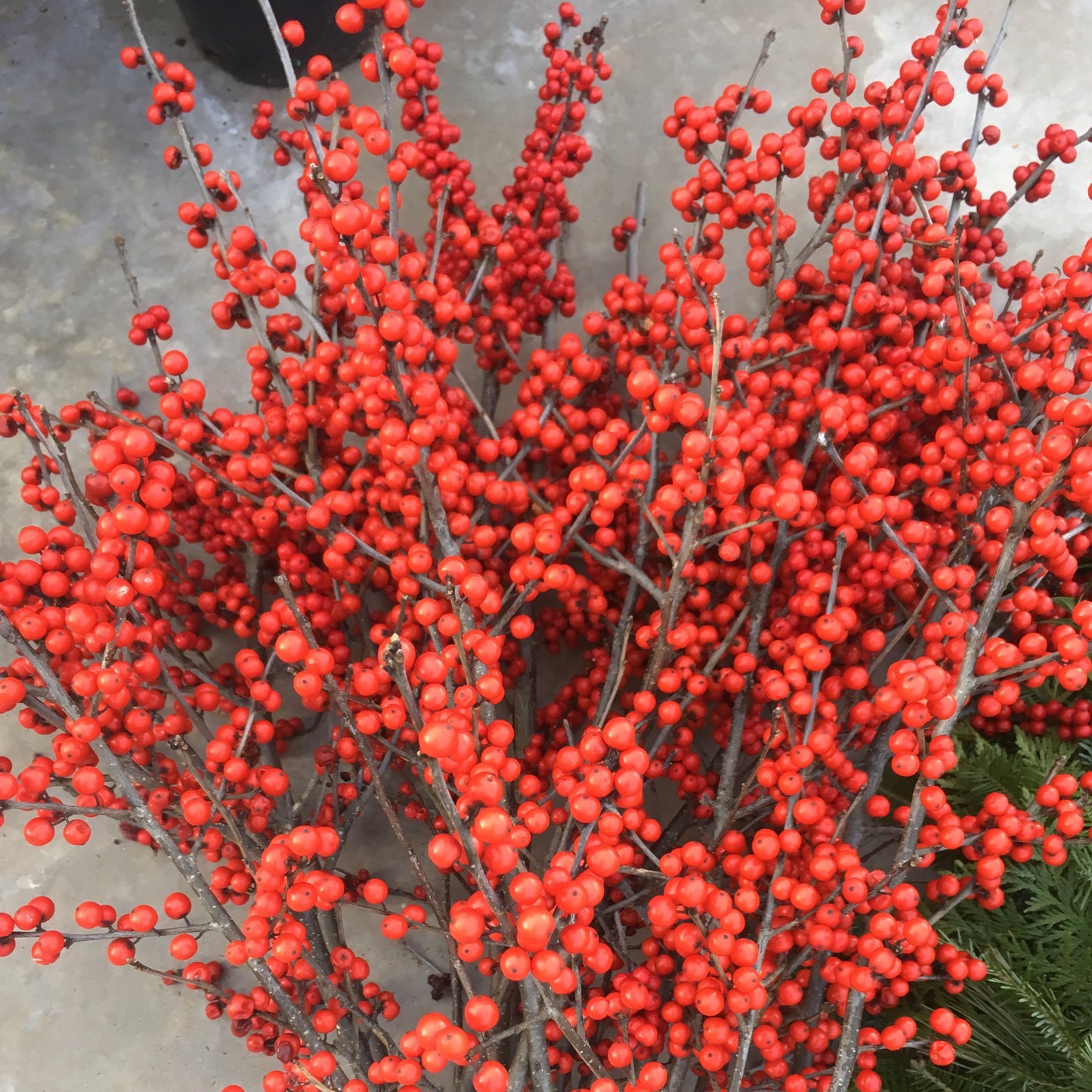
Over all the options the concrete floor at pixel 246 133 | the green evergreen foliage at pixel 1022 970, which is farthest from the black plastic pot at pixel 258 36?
the green evergreen foliage at pixel 1022 970

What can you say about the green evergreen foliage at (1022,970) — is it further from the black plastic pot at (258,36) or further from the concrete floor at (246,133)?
the black plastic pot at (258,36)

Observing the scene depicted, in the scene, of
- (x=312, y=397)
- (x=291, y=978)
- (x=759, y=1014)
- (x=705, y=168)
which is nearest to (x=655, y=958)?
(x=759, y=1014)

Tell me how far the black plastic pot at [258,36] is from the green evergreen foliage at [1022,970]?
1780 millimetres

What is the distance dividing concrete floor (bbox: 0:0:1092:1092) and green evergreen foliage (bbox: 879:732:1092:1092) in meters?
0.92

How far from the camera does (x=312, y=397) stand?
3.76 ft

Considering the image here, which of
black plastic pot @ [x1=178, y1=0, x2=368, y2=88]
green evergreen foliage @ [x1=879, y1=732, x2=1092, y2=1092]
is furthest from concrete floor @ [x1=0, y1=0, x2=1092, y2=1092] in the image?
green evergreen foliage @ [x1=879, y1=732, x2=1092, y2=1092]

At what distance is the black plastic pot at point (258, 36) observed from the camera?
5.43 feet

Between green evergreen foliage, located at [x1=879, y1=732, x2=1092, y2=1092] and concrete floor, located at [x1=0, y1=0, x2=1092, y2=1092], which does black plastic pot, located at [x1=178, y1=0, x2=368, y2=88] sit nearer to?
concrete floor, located at [x1=0, y1=0, x2=1092, y2=1092]

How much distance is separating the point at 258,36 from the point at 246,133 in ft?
0.60

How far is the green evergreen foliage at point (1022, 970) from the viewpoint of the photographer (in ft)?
3.21

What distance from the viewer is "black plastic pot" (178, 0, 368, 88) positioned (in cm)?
165

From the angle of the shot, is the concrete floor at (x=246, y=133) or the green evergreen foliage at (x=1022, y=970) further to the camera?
the concrete floor at (x=246, y=133)

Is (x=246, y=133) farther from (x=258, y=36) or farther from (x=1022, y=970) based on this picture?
(x=1022, y=970)

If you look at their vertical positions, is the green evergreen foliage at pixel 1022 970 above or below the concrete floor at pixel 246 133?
below
